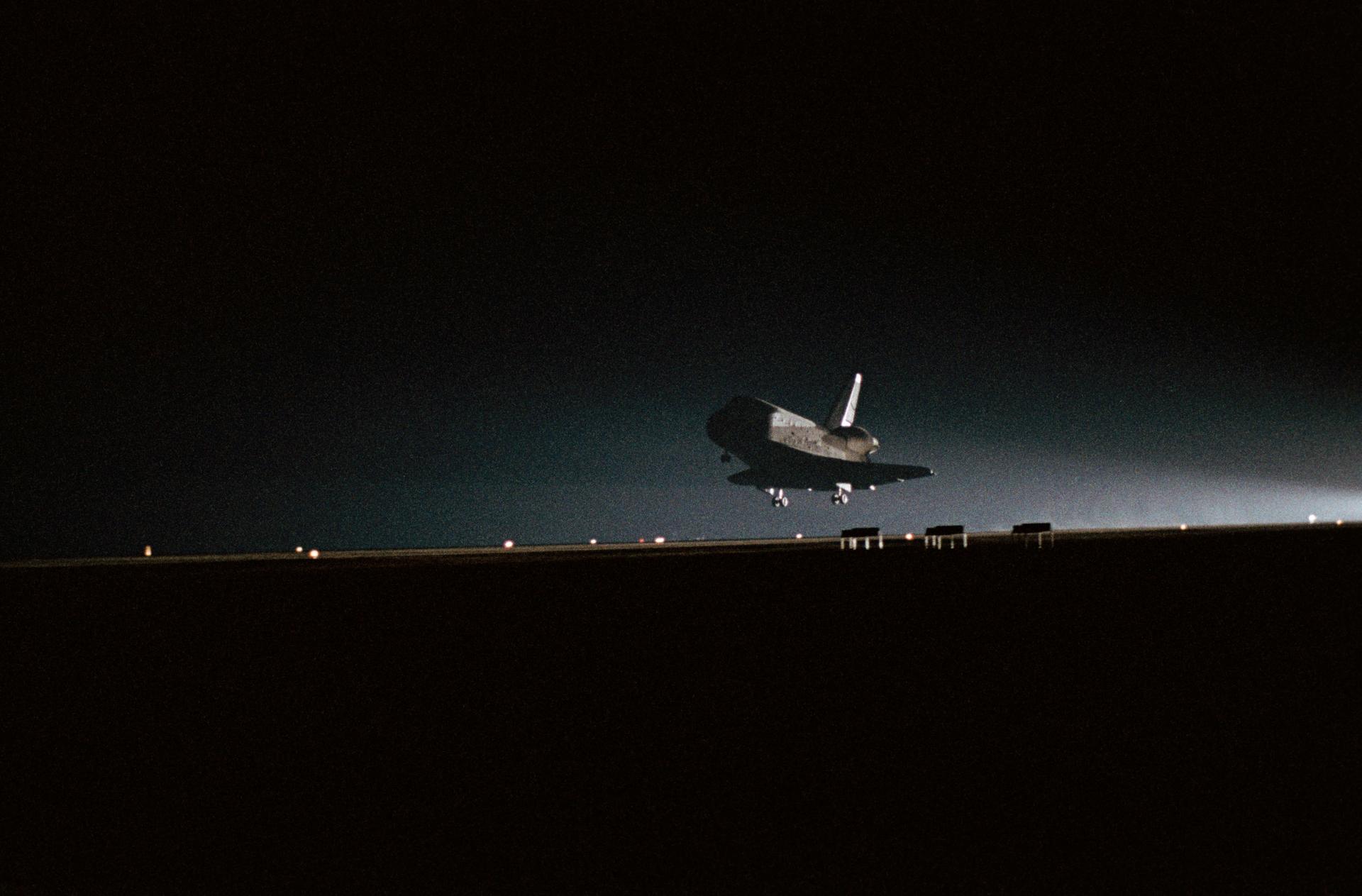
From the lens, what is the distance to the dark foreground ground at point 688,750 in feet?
21.8

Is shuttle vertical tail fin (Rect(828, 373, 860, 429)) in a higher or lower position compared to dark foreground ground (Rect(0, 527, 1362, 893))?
higher

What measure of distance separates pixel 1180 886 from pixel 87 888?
6011 mm

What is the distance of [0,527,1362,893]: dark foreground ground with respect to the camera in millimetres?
6652

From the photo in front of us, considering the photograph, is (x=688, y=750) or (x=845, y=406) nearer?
(x=688, y=750)

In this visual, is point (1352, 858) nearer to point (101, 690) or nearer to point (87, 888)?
point (87, 888)

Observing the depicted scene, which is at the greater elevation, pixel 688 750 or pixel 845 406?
pixel 845 406

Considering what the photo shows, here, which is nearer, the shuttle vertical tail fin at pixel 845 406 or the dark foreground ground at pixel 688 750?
the dark foreground ground at pixel 688 750

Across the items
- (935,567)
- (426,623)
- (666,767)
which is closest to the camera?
(666,767)

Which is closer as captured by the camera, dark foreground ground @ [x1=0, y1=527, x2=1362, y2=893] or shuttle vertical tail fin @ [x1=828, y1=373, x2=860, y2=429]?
dark foreground ground @ [x1=0, y1=527, x2=1362, y2=893]

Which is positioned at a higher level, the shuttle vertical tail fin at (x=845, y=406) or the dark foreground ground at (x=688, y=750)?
the shuttle vertical tail fin at (x=845, y=406)

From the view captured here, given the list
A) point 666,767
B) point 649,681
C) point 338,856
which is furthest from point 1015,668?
point 338,856

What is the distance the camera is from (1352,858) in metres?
6.27

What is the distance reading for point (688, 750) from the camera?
9.93 metres

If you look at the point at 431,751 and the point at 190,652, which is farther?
the point at 190,652
